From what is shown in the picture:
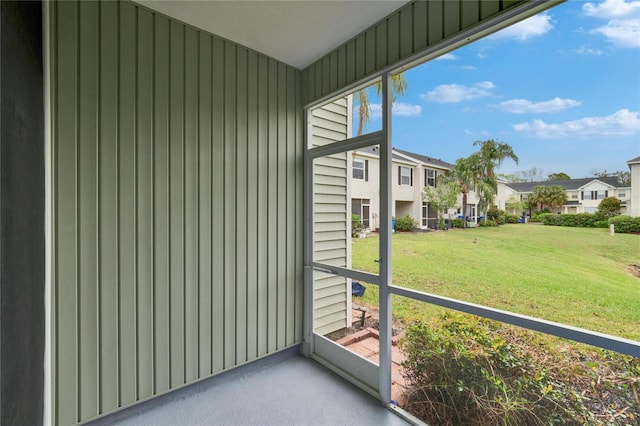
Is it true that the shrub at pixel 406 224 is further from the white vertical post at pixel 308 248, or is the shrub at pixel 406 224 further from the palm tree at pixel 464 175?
the white vertical post at pixel 308 248

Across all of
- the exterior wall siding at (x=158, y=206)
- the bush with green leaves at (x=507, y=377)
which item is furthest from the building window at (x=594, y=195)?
the exterior wall siding at (x=158, y=206)

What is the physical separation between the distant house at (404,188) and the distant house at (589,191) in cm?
28

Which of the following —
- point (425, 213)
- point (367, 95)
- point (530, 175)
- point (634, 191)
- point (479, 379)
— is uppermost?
point (367, 95)

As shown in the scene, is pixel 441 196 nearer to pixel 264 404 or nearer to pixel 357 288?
pixel 357 288

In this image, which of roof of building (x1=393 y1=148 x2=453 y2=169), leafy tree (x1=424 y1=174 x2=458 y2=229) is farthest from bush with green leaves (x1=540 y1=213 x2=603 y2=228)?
roof of building (x1=393 y1=148 x2=453 y2=169)

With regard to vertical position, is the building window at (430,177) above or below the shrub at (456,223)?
above

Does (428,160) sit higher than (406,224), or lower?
higher

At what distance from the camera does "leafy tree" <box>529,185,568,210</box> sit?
1.55 m

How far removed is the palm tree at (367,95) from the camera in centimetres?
215

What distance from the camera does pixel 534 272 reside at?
1541mm

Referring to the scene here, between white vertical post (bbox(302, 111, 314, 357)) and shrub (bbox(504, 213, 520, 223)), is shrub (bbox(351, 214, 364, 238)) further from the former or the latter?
shrub (bbox(504, 213, 520, 223))

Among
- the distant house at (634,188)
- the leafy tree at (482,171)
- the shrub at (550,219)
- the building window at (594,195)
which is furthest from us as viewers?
the leafy tree at (482,171)

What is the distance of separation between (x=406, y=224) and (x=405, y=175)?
1.24ft

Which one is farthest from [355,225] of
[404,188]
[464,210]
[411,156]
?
[464,210]
